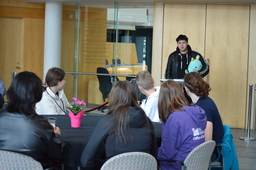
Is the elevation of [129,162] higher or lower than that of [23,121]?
lower

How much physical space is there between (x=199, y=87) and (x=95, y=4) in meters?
6.39

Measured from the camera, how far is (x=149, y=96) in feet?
14.6

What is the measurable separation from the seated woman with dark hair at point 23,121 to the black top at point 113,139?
1.11ft

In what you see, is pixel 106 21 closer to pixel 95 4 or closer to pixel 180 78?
pixel 95 4

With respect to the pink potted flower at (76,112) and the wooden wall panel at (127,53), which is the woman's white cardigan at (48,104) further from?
the wooden wall panel at (127,53)

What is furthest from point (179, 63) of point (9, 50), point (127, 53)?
point (9, 50)

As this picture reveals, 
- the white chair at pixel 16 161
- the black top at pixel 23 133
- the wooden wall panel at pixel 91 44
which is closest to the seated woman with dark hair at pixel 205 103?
the black top at pixel 23 133

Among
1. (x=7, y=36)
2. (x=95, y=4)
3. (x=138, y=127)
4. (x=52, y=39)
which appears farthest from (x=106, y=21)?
(x=138, y=127)

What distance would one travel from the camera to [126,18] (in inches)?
371

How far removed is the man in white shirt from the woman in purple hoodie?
110cm

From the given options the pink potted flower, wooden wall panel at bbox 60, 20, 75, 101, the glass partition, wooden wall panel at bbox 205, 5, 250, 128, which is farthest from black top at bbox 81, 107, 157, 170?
wooden wall panel at bbox 60, 20, 75, 101

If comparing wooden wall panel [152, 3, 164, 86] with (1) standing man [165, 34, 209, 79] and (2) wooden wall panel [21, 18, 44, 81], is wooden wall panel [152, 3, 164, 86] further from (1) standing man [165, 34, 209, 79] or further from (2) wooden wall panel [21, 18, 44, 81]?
(2) wooden wall panel [21, 18, 44, 81]

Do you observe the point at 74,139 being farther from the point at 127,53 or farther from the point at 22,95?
the point at 127,53

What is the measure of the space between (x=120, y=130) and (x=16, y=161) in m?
0.71
